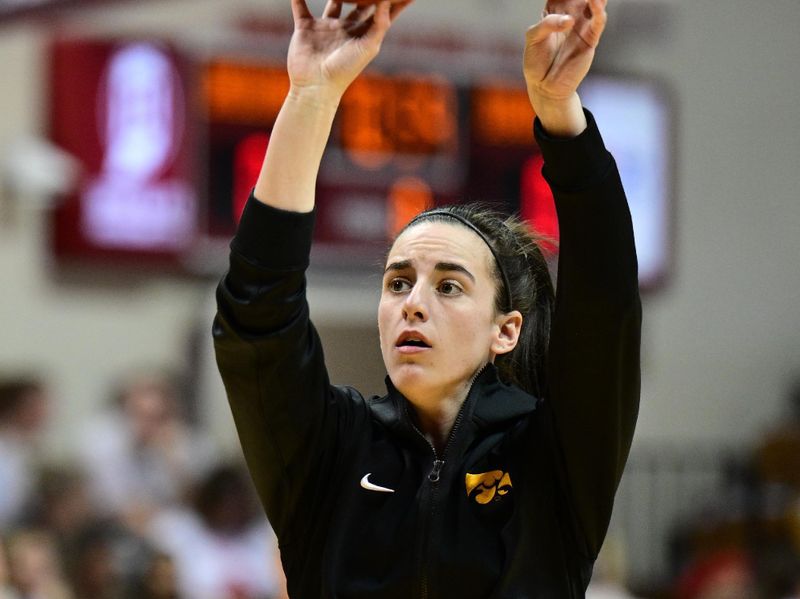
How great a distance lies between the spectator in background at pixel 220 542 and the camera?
22.7 feet

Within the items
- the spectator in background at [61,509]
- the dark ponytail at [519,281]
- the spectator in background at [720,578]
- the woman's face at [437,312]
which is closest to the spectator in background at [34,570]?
the spectator in background at [61,509]

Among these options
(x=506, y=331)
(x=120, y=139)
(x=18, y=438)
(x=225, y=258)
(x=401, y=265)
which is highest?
(x=120, y=139)

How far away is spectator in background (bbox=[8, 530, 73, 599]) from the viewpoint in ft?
19.5

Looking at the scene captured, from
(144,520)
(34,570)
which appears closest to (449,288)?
(34,570)

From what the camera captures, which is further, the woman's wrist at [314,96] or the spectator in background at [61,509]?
the spectator in background at [61,509]

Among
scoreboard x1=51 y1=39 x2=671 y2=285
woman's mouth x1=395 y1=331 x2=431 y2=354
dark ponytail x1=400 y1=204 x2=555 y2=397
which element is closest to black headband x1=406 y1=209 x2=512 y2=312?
dark ponytail x1=400 y1=204 x2=555 y2=397

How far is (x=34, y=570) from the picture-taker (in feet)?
19.9

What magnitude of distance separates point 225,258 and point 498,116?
191cm

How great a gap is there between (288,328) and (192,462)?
18.9 feet

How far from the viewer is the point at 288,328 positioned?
207 cm

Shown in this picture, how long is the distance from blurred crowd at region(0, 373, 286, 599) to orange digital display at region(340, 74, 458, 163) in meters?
1.86

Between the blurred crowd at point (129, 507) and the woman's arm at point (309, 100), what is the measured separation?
440 cm

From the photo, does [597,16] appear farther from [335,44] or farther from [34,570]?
[34,570]

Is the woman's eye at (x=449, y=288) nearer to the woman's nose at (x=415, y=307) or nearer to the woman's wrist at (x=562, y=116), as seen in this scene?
the woman's nose at (x=415, y=307)
